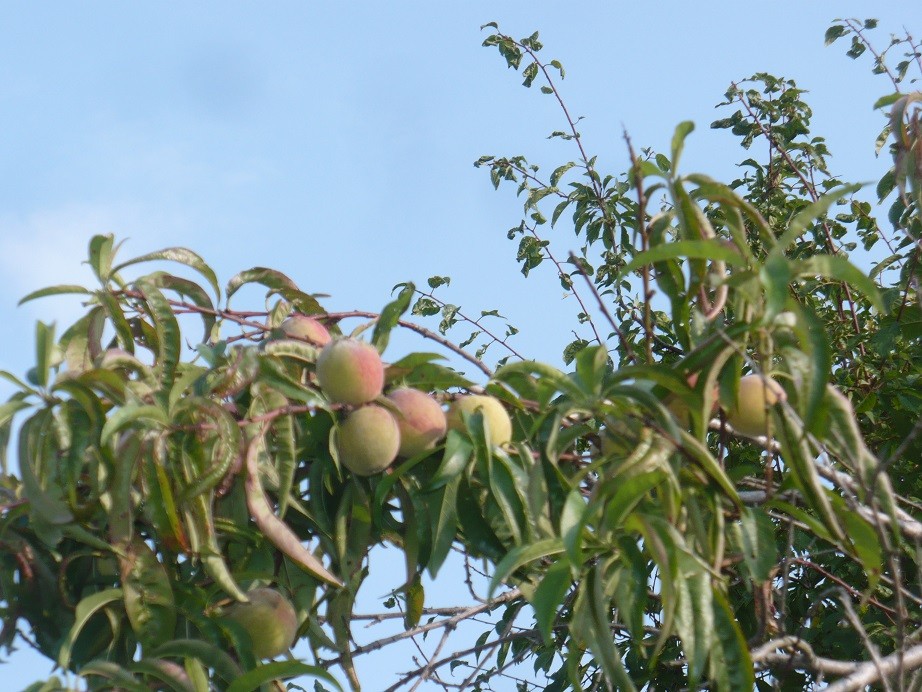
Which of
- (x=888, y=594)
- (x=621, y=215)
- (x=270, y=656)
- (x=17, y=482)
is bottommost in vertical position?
(x=888, y=594)

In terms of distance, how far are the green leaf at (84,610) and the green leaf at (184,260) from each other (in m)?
0.46

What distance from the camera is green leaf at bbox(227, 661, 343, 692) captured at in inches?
51.8

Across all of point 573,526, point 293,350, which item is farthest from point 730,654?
point 293,350

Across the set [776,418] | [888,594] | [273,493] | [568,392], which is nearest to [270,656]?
[273,493]

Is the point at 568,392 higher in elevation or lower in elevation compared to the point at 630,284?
lower

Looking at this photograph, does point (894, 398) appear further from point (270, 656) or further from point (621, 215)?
point (270, 656)

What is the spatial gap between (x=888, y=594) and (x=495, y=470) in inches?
63.2

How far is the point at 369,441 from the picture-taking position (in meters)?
1.48

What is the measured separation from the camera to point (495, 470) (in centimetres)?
146

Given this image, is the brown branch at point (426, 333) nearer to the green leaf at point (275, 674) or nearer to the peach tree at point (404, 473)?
the peach tree at point (404, 473)

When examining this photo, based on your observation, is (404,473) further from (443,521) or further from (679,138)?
(679,138)

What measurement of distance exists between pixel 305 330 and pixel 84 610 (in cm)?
52

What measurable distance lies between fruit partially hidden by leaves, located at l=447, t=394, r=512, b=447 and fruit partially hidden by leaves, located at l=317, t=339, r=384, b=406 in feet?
0.40

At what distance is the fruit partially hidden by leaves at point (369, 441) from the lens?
58.5 inches
